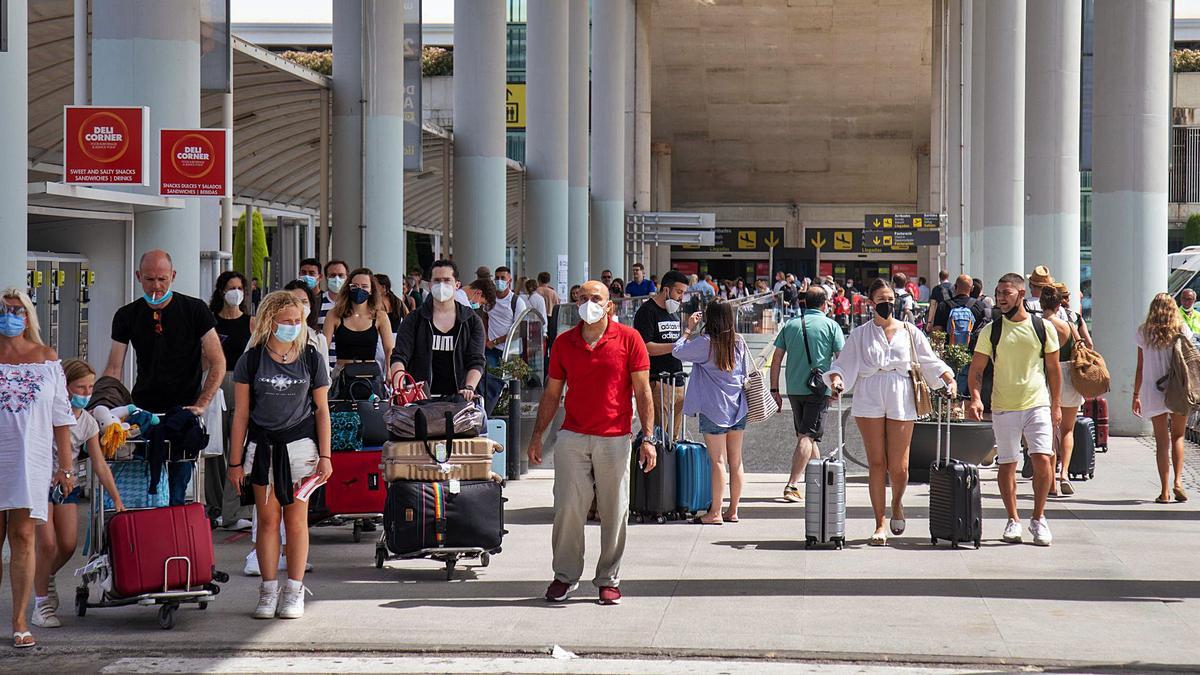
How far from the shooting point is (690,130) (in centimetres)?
7456

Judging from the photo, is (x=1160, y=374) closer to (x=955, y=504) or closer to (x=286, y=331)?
(x=955, y=504)

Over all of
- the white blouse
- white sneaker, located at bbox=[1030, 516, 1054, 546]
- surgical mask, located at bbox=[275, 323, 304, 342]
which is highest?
surgical mask, located at bbox=[275, 323, 304, 342]

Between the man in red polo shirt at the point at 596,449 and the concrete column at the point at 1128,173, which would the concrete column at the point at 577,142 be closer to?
the concrete column at the point at 1128,173

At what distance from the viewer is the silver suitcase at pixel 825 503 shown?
10117 millimetres

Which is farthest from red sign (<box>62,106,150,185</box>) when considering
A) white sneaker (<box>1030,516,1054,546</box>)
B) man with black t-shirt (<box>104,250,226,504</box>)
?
white sneaker (<box>1030,516,1054,546</box>)

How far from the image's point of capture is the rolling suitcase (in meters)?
10.2

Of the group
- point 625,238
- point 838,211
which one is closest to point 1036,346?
point 625,238

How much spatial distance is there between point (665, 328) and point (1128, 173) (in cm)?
870

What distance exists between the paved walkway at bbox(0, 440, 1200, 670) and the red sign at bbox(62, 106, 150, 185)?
357 centimetres

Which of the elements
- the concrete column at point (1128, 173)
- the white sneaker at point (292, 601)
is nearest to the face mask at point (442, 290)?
the white sneaker at point (292, 601)

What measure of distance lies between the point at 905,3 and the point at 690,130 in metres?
15.9

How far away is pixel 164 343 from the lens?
352 inches

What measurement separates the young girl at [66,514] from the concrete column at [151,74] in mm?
6951

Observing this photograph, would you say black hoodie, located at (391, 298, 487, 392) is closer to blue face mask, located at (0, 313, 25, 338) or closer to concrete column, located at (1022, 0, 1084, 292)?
blue face mask, located at (0, 313, 25, 338)
